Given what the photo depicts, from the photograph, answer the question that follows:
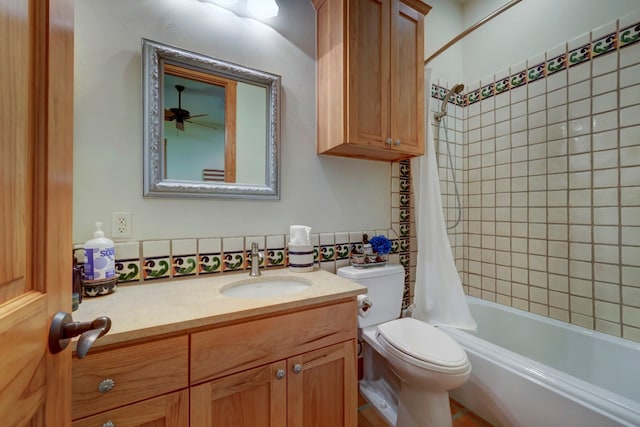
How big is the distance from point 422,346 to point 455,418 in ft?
1.97

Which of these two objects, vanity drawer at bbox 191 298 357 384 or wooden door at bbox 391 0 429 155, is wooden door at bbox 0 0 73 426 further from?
wooden door at bbox 391 0 429 155

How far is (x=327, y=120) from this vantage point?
1.45m

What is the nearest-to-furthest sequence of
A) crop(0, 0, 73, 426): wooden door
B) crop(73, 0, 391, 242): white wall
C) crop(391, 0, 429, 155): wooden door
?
crop(0, 0, 73, 426): wooden door
crop(73, 0, 391, 242): white wall
crop(391, 0, 429, 155): wooden door

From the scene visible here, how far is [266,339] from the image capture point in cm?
88

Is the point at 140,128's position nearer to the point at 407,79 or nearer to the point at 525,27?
the point at 407,79

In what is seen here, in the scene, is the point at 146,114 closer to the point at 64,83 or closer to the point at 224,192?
the point at 224,192

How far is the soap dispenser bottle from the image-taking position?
95cm

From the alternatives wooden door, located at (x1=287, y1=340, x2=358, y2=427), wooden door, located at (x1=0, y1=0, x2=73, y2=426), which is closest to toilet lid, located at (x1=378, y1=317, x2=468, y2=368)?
wooden door, located at (x1=287, y1=340, x2=358, y2=427)

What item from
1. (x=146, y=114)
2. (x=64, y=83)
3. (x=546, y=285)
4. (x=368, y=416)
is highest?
(x=146, y=114)

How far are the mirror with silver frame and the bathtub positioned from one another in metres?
1.43

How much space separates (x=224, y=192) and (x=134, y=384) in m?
0.81

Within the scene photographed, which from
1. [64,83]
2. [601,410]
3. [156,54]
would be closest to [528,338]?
[601,410]

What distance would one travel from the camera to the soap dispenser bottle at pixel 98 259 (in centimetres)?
95

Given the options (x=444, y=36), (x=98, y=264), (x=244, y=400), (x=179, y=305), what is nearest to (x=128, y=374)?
(x=179, y=305)
